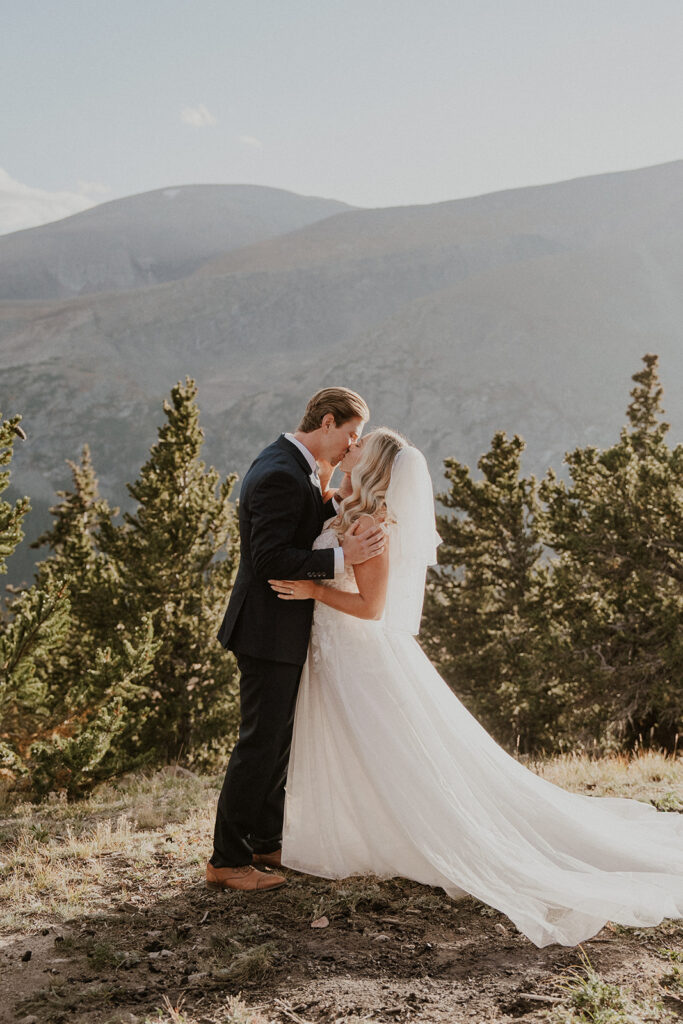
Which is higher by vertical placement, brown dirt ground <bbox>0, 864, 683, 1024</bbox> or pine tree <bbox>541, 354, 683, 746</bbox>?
pine tree <bbox>541, 354, 683, 746</bbox>

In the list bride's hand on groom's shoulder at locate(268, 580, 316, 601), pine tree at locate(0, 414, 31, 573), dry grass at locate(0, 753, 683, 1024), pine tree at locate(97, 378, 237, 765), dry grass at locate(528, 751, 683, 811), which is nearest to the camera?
dry grass at locate(0, 753, 683, 1024)

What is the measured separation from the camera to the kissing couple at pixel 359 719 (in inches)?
192

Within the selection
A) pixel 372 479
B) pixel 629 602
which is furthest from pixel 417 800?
pixel 629 602

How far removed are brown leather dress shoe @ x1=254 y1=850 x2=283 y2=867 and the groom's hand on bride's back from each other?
2.16 meters

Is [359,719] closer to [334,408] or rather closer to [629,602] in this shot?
[334,408]

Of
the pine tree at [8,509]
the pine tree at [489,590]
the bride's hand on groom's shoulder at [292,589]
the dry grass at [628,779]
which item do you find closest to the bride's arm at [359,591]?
the bride's hand on groom's shoulder at [292,589]

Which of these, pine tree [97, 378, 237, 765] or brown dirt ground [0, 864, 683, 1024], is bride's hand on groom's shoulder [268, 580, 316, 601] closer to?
brown dirt ground [0, 864, 683, 1024]

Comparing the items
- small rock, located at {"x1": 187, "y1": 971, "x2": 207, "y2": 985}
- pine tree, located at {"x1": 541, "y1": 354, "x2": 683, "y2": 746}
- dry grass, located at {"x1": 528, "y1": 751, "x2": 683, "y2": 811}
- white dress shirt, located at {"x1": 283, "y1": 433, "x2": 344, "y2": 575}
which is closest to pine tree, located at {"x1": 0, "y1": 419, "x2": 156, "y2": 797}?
white dress shirt, located at {"x1": 283, "y1": 433, "x2": 344, "y2": 575}

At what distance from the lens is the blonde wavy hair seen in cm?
509

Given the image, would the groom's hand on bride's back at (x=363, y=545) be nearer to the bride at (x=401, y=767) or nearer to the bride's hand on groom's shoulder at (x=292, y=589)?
the bride at (x=401, y=767)

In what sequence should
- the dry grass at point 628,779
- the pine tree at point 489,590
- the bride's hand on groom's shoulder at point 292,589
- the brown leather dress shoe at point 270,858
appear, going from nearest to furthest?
the bride's hand on groom's shoulder at point 292,589 → the brown leather dress shoe at point 270,858 → the dry grass at point 628,779 → the pine tree at point 489,590

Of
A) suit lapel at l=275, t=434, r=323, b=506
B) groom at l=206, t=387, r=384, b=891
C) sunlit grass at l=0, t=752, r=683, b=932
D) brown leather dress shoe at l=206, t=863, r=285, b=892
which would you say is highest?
suit lapel at l=275, t=434, r=323, b=506

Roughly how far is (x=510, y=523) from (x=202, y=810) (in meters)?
23.8

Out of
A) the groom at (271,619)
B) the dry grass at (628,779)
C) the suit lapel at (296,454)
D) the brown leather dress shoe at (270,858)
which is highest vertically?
the suit lapel at (296,454)
